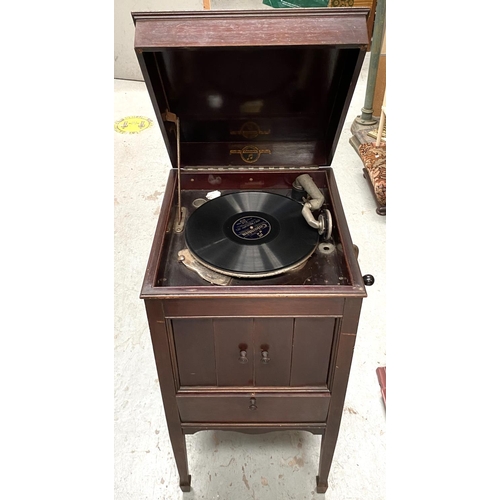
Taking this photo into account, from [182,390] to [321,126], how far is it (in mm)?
939

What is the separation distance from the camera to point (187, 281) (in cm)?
120

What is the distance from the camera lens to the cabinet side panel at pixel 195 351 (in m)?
1.18

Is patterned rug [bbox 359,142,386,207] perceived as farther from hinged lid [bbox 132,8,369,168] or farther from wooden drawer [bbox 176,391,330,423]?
wooden drawer [bbox 176,391,330,423]

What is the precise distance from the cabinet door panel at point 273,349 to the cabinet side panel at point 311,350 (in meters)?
0.02

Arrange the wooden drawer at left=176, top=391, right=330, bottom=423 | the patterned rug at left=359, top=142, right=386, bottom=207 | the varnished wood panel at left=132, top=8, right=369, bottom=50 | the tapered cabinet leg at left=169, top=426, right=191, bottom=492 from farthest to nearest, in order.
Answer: the patterned rug at left=359, top=142, right=386, bottom=207 → the tapered cabinet leg at left=169, top=426, right=191, bottom=492 → the wooden drawer at left=176, top=391, right=330, bottom=423 → the varnished wood panel at left=132, top=8, right=369, bottom=50

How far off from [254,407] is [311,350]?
0.26 meters

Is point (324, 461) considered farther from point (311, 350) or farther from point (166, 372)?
point (166, 372)

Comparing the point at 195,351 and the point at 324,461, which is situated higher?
the point at 195,351

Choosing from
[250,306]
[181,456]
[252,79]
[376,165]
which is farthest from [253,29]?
[376,165]

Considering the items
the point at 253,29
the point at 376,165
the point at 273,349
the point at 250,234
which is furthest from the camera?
the point at 376,165

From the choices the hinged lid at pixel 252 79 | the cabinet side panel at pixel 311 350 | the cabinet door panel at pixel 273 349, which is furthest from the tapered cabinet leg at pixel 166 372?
the hinged lid at pixel 252 79

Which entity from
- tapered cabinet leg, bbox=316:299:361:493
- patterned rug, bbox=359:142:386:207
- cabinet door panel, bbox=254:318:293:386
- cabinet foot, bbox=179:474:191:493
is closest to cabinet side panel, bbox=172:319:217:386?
cabinet door panel, bbox=254:318:293:386

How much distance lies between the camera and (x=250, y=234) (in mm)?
1346

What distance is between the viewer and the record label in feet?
4.40
